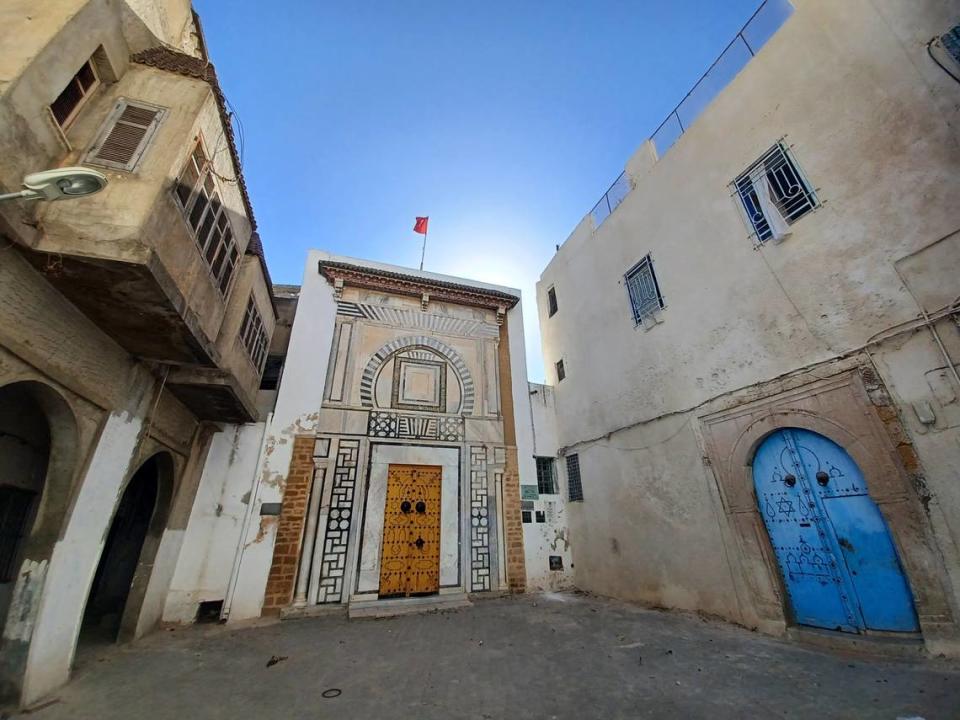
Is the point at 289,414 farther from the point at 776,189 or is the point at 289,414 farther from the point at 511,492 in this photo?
the point at 776,189

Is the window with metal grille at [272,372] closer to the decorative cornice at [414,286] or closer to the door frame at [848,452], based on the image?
the decorative cornice at [414,286]

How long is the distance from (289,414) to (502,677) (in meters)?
5.69

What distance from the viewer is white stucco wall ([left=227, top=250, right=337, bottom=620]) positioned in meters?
6.27

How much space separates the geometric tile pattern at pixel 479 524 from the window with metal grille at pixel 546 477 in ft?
4.72

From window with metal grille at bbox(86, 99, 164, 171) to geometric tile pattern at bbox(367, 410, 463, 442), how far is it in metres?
5.29

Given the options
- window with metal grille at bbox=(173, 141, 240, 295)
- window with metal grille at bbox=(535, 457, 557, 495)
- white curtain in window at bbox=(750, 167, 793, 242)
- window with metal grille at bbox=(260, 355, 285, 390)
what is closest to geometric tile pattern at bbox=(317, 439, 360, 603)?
window with metal grille at bbox=(260, 355, 285, 390)

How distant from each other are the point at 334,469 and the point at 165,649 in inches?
123

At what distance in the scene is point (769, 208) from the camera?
18.1ft

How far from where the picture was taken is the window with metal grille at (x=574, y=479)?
8430mm

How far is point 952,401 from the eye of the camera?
378cm

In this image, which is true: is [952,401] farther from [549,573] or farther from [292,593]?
[292,593]

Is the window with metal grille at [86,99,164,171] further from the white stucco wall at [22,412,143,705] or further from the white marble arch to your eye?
the white marble arch

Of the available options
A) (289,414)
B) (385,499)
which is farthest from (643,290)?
(289,414)

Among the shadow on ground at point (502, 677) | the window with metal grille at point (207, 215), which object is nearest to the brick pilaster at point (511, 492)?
the shadow on ground at point (502, 677)
